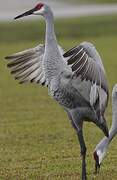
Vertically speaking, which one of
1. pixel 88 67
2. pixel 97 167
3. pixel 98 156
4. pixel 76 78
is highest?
pixel 88 67

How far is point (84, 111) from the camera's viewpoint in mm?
8211

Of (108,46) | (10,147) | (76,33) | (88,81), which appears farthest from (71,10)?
(88,81)

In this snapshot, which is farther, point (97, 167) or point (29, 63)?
point (29, 63)

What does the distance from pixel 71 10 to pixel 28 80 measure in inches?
1402

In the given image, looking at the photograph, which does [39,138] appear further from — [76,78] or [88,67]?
[88,67]

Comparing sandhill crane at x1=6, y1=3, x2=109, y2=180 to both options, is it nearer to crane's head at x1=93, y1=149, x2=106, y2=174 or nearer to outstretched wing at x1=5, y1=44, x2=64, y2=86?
crane's head at x1=93, y1=149, x2=106, y2=174

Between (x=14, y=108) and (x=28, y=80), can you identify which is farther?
A: (x=14, y=108)

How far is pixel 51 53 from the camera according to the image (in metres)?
7.93

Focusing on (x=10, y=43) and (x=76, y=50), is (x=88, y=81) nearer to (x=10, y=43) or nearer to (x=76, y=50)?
(x=76, y=50)

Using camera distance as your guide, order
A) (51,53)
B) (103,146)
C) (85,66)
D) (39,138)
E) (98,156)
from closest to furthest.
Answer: (85,66)
(51,53)
(98,156)
(103,146)
(39,138)

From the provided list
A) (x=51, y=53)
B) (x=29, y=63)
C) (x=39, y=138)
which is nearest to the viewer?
(x=51, y=53)

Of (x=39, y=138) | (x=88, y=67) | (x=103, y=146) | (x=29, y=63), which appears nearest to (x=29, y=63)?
(x=29, y=63)

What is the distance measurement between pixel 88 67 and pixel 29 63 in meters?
1.54

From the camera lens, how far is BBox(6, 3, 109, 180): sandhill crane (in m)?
7.63
